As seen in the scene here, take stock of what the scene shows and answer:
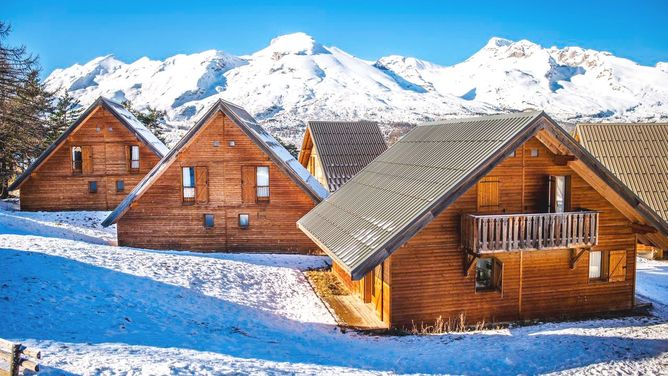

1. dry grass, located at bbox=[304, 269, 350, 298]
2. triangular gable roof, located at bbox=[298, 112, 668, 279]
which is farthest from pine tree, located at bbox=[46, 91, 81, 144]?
triangular gable roof, located at bbox=[298, 112, 668, 279]

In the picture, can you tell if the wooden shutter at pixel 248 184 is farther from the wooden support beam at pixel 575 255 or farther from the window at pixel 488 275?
the wooden support beam at pixel 575 255

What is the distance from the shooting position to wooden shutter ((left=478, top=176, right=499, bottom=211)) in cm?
1661

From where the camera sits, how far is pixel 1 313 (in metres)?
11.6

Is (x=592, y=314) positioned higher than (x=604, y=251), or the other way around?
(x=604, y=251)

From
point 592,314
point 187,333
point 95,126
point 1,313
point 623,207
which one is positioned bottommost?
point 592,314

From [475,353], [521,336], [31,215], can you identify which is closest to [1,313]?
[475,353]

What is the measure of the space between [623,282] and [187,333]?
1588 cm

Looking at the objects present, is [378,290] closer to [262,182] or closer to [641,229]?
[641,229]

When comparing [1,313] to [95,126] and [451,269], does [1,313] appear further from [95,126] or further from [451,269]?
[95,126]

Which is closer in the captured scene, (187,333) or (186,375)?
(186,375)

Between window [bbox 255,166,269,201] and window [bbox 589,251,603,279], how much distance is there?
15.8m

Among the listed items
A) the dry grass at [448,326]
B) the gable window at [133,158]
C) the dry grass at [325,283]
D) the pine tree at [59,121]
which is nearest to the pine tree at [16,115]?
the pine tree at [59,121]

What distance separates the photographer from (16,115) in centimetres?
3884

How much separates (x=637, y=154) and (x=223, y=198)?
26774 millimetres
